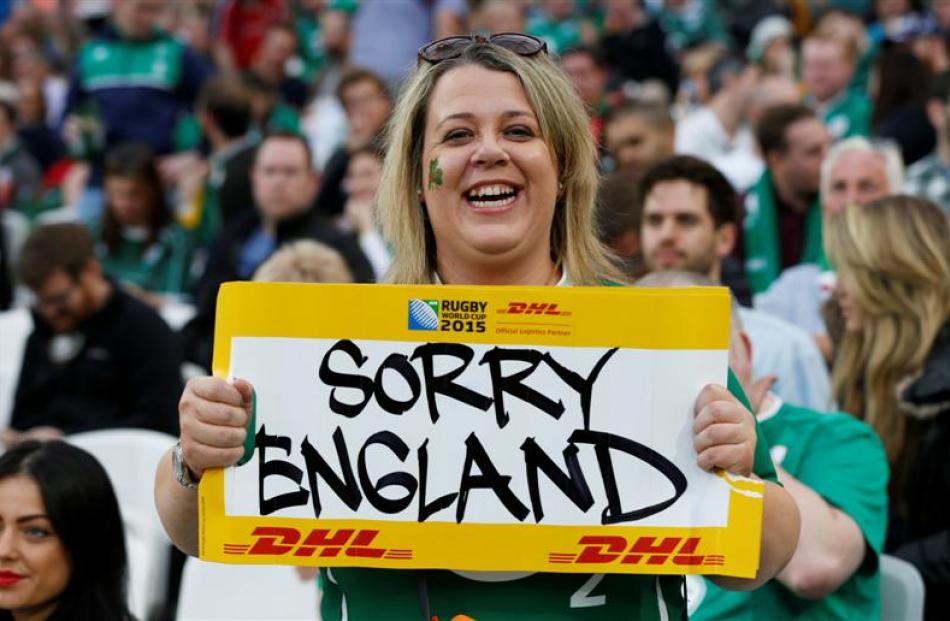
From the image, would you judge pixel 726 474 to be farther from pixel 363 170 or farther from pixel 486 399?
pixel 363 170

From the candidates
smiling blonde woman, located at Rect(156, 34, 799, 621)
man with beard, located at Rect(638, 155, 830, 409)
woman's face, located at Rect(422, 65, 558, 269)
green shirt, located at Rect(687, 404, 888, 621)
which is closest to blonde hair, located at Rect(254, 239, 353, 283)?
man with beard, located at Rect(638, 155, 830, 409)

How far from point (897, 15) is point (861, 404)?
8.98 metres

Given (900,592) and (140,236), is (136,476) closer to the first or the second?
(900,592)

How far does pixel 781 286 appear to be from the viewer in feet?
21.5

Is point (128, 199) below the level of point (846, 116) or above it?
below

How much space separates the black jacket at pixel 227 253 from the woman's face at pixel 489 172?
4539 mm

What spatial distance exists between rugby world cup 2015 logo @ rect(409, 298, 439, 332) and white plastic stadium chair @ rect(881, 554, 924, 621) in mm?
1994

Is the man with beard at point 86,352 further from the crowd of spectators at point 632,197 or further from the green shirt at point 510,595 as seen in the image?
the green shirt at point 510,595

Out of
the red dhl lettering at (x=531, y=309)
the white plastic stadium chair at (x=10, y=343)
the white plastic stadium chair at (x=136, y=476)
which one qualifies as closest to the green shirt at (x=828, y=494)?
the red dhl lettering at (x=531, y=309)

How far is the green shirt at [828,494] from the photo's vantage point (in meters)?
3.46

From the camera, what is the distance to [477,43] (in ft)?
8.37

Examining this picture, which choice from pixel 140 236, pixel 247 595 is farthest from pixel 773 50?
pixel 247 595

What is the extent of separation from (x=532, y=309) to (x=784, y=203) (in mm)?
5817

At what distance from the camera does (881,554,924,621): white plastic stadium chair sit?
12.5ft
